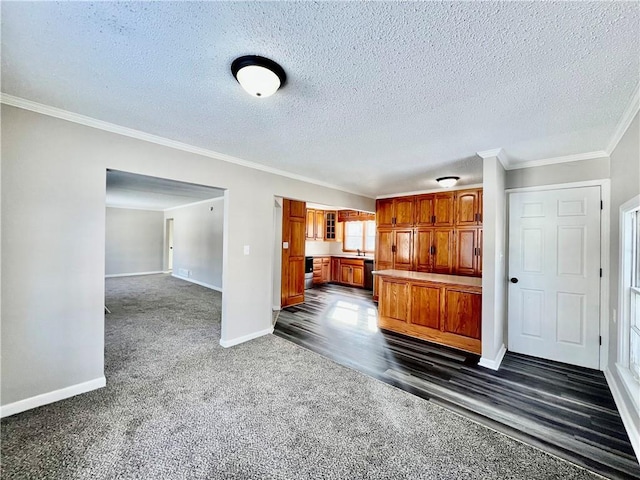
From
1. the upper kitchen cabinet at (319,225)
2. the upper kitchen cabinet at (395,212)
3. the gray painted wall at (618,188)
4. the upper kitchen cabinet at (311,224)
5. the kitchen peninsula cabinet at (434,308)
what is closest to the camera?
the gray painted wall at (618,188)

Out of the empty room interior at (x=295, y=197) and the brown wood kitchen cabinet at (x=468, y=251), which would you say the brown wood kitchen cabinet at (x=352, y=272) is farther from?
the empty room interior at (x=295, y=197)

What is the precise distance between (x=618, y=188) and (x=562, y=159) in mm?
761

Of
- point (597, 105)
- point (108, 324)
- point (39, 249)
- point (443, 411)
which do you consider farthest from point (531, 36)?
point (108, 324)

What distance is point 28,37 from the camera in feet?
4.60

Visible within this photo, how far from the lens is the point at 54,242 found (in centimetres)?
220

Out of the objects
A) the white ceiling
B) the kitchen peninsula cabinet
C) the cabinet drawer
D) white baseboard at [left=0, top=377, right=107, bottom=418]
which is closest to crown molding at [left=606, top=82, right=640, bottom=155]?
the kitchen peninsula cabinet

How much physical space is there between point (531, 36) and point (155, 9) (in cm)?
177

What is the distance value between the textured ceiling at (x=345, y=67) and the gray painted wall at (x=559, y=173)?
474 mm

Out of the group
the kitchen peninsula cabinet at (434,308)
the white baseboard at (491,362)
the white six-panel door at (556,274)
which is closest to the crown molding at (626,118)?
the white six-panel door at (556,274)

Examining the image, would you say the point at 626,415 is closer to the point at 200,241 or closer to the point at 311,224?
the point at 311,224

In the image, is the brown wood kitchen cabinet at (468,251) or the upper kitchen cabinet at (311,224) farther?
the upper kitchen cabinet at (311,224)

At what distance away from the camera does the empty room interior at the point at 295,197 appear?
1.39 m

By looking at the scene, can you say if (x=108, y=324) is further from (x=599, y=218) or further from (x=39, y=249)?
(x=599, y=218)

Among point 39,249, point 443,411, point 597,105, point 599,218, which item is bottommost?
point 443,411
